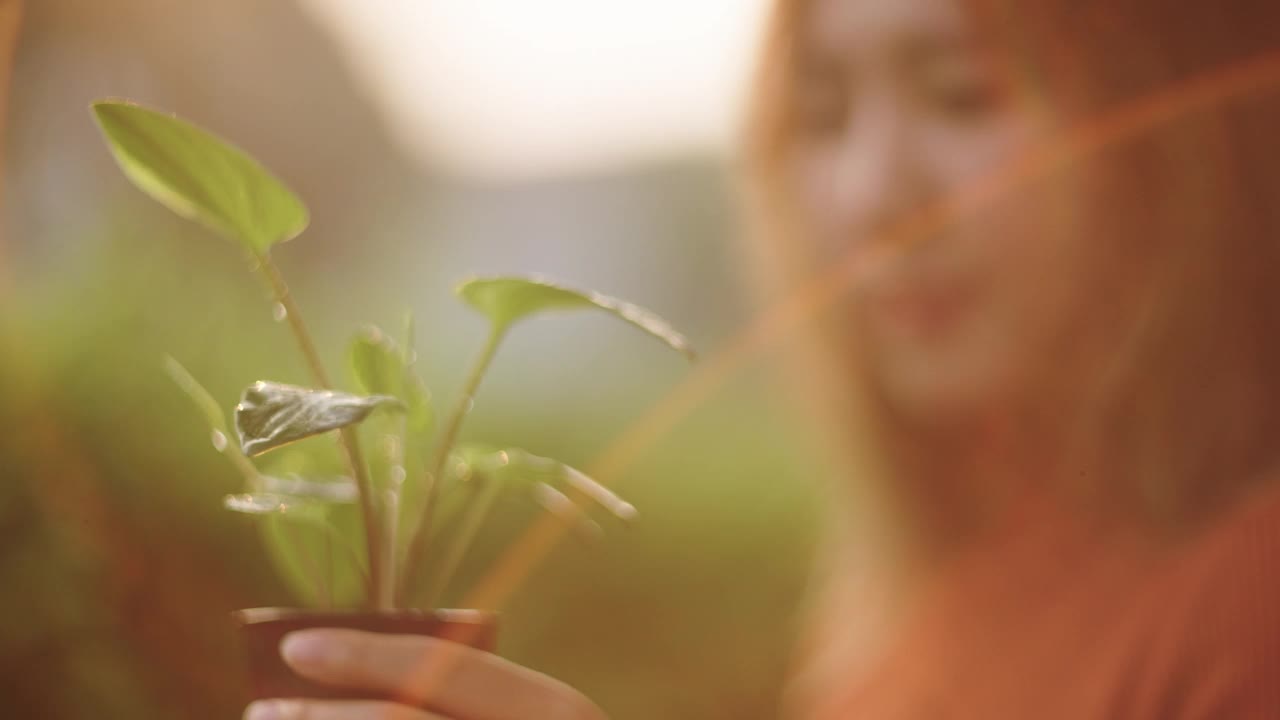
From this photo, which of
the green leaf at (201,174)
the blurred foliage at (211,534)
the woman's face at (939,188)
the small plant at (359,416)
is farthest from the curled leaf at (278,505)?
the blurred foliage at (211,534)

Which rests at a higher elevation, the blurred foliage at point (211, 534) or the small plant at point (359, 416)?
the small plant at point (359, 416)

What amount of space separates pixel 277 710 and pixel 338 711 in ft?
0.10

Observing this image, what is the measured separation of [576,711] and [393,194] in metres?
1.41

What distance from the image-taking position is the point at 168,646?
5.29 feet

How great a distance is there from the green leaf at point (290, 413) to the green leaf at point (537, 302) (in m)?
0.10

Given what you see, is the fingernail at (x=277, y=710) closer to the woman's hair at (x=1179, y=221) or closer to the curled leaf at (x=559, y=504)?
the curled leaf at (x=559, y=504)

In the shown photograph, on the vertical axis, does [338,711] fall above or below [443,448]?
below

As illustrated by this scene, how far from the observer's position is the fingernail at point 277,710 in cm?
43

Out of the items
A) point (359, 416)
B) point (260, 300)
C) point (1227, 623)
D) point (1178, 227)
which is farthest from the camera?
point (260, 300)

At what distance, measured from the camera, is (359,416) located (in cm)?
36

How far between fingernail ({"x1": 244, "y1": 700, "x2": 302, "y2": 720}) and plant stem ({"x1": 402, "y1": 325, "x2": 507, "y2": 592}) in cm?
8

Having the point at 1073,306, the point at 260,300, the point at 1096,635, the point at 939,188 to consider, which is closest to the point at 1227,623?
the point at 1096,635

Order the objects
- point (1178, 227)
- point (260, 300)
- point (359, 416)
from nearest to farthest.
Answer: point (359, 416)
point (1178, 227)
point (260, 300)

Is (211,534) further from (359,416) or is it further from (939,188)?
(359,416)
